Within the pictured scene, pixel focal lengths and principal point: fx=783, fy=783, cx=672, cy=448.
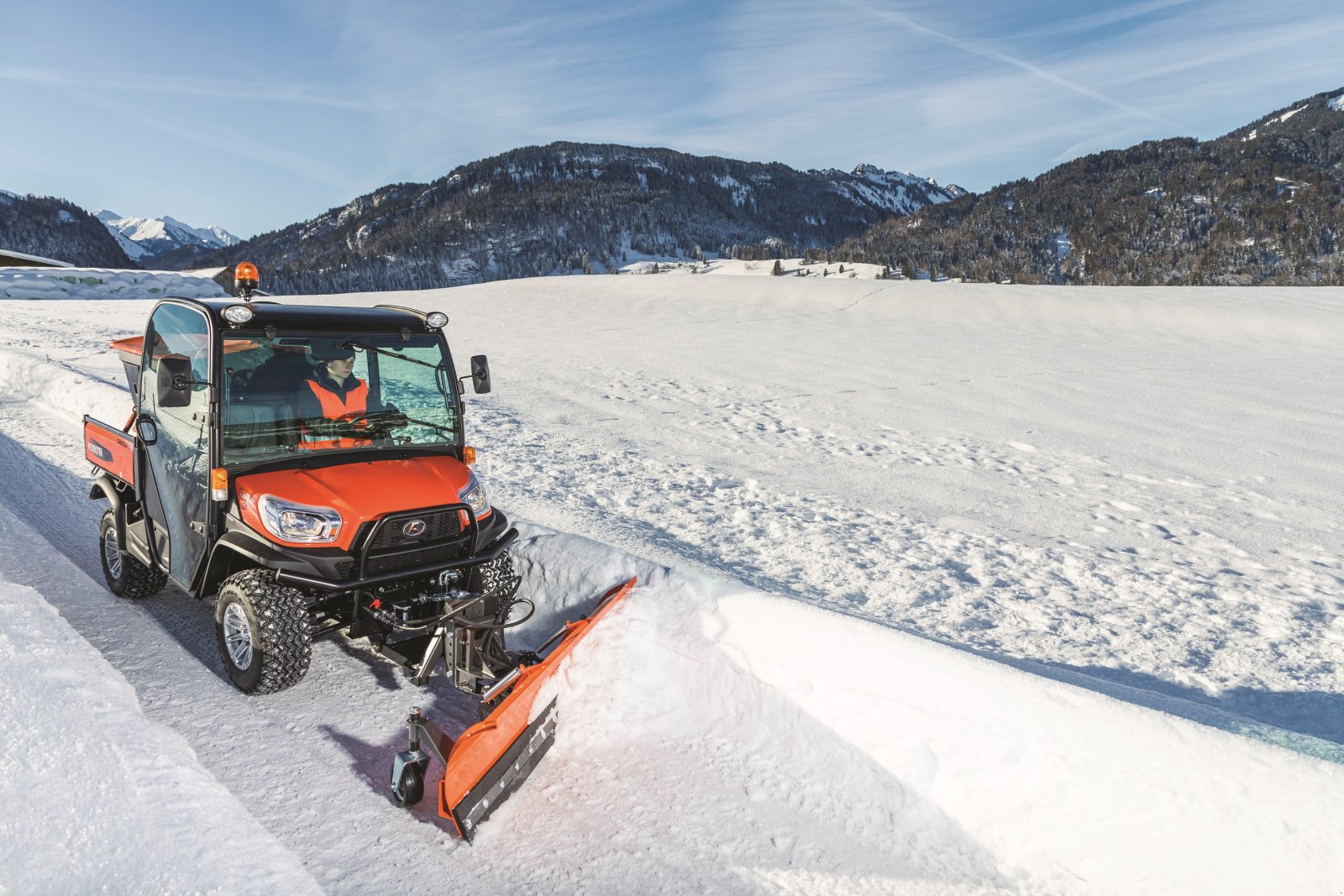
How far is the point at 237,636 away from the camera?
3736mm

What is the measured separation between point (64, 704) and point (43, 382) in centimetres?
1033

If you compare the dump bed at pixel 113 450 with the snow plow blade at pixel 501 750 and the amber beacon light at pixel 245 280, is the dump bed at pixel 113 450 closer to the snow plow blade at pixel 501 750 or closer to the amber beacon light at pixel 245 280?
the amber beacon light at pixel 245 280

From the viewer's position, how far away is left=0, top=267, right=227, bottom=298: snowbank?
91.1 feet

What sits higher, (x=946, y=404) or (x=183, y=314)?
(x=183, y=314)

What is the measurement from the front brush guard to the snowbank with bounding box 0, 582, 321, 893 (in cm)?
46

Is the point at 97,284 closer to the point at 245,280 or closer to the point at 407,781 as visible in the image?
the point at 245,280

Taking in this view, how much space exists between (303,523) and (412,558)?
19.9 inches

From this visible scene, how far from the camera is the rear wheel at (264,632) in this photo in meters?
3.51

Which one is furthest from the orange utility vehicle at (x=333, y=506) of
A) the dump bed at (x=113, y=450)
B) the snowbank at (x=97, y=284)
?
the snowbank at (x=97, y=284)

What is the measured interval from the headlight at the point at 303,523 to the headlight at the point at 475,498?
1.98 feet

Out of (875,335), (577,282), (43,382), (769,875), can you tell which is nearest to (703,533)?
(769,875)

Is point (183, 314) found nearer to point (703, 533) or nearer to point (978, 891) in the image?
point (703, 533)

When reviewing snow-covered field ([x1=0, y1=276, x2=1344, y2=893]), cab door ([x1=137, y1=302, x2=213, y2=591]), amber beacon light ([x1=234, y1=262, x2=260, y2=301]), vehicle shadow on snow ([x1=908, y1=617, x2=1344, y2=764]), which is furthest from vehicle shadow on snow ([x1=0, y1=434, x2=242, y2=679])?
vehicle shadow on snow ([x1=908, y1=617, x2=1344, y2=764])

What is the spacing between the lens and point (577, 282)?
26.2 meters
